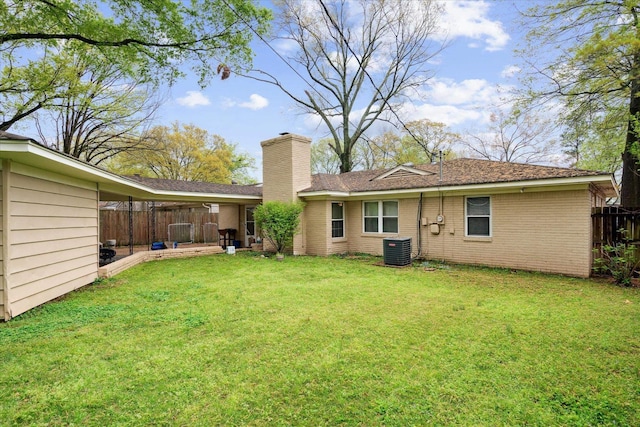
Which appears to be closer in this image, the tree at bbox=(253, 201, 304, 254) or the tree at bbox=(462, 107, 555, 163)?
the tree at bbox=(253, 201, 304, 254)

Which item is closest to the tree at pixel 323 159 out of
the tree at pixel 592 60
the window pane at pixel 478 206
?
the tree at pixel 592 60

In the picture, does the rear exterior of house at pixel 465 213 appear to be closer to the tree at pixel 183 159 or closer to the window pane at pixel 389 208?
the window pane at pixel 389 208

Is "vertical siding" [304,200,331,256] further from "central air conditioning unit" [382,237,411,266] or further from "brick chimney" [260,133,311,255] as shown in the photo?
"central air conditioning unit" [382,237,411,266]

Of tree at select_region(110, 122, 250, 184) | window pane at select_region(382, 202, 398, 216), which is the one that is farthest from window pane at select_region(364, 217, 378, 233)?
tree at select_region(110, 122, 250, 184)

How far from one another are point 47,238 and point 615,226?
41.3 feet

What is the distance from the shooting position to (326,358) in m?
3.52

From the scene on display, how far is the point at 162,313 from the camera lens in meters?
5.21

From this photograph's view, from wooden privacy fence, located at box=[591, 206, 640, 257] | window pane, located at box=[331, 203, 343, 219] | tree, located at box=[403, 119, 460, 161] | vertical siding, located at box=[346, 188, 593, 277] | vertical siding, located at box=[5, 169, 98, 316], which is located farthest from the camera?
tree, located at box=[403, 119, 460, 161]

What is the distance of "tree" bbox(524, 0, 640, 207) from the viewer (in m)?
9.30

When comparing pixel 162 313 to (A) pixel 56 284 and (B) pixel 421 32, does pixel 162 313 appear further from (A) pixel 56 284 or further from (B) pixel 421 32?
Answer: (B) pixel 421 32

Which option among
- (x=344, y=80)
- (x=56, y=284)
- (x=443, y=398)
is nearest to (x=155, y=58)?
(x=56, y=284)

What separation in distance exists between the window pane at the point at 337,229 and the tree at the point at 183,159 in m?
18.8

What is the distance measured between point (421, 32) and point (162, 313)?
23.8 meters

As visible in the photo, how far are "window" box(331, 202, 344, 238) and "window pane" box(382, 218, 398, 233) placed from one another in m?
1.76
